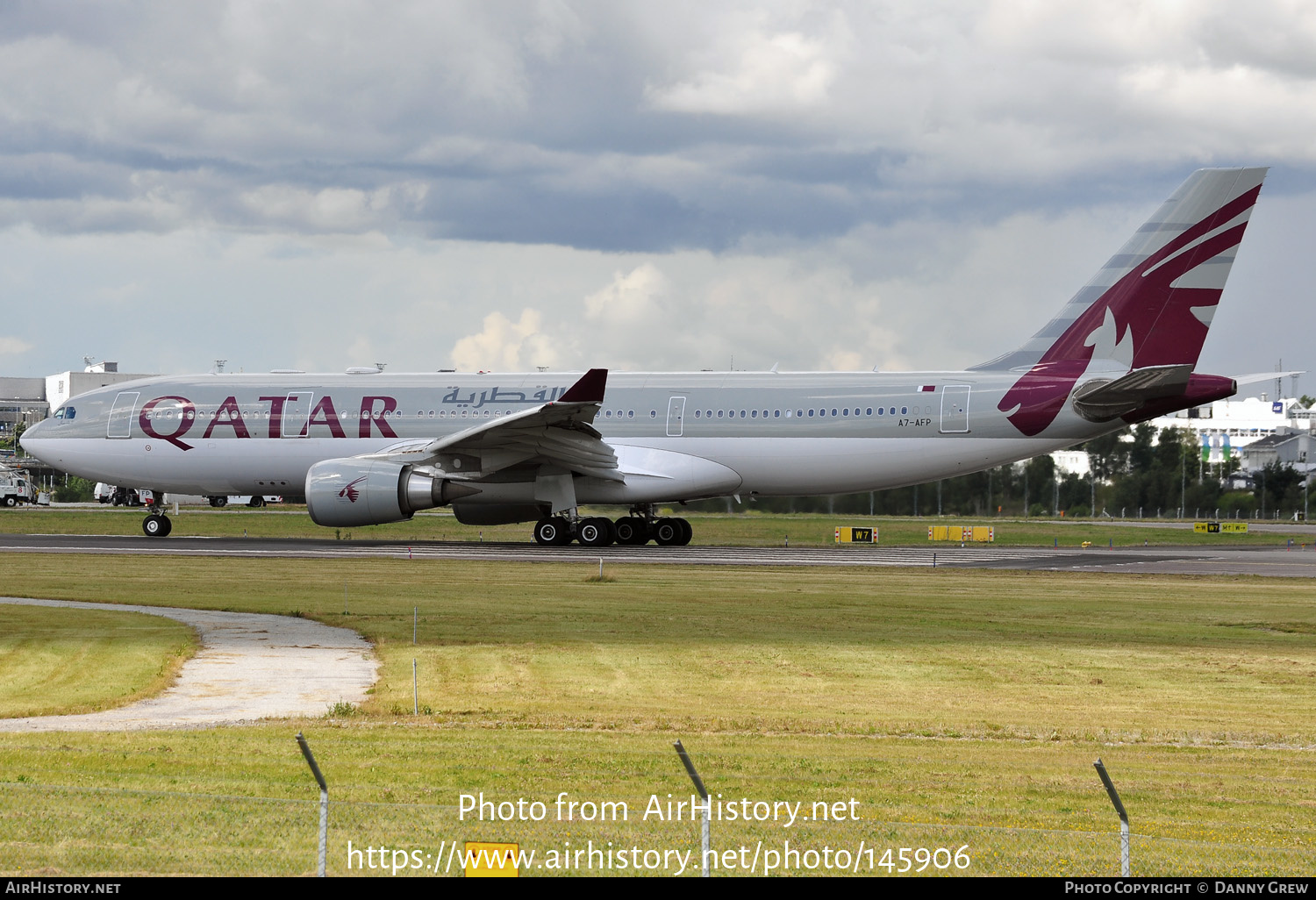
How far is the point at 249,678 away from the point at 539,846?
379 inches

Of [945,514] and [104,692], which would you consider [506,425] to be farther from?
[945,514]

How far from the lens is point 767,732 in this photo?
47.8ft

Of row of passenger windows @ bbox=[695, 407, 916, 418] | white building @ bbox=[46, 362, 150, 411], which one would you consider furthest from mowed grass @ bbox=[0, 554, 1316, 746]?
white building @ bbox=[46, 362, 150, 411]

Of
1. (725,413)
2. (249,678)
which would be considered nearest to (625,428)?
(725,413)

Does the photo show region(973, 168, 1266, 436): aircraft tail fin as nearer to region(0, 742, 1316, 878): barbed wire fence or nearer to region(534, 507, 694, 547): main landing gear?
region(534, 507, 694, 547): main landing gear

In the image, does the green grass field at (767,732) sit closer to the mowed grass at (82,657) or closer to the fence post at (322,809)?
the fence post at (322,809)

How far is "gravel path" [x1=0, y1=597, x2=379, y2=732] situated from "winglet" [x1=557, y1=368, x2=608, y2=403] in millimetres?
12231

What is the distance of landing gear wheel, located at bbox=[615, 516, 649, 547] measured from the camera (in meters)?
41.0

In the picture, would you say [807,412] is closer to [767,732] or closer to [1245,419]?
[767,732]

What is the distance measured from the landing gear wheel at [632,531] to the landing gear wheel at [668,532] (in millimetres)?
374

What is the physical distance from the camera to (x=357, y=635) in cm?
2173

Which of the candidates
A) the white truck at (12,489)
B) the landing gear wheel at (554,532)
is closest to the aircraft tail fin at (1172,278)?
the landing gear wheel at (554,532)

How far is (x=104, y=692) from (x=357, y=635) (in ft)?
18.2

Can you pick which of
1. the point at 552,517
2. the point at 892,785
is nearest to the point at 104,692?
the point at 892,785
